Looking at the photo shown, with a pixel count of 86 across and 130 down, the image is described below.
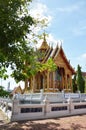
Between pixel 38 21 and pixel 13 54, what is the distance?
26.7 feet

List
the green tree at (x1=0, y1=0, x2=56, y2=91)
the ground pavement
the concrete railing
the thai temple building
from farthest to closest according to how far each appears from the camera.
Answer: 1. the thai temple building
2. the concrete railing
3. the ground pavement
4. the green tree at (x1=0, y1=0, x2=56, y2=91)

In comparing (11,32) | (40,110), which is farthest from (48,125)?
(11,32)

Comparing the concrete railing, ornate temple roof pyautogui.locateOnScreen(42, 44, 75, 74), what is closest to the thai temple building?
ornate temple roof pyautogui.locateOnScreen(42, 44, 75, 74)

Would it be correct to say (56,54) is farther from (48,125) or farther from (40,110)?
(48,125)

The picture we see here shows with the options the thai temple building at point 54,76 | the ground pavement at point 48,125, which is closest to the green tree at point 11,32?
the ground pavement at point 48,125

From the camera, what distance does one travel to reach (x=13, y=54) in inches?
361

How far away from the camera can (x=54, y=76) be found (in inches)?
1224

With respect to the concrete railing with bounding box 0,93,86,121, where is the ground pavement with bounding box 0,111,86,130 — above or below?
below

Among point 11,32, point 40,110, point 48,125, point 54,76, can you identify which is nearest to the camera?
point 11,32

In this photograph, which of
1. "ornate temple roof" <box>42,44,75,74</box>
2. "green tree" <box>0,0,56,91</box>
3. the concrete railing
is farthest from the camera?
A: "ornate temple roof" <box>42,44,75,74</box>

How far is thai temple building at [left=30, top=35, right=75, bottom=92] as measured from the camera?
100ft

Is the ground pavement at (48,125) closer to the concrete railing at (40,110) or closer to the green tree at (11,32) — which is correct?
the concrete railing at (40,110)

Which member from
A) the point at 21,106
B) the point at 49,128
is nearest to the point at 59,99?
the point at 21,106

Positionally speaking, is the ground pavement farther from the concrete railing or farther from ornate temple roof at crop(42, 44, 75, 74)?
ornate temple roof at crop(42, 44, 75, 74)
